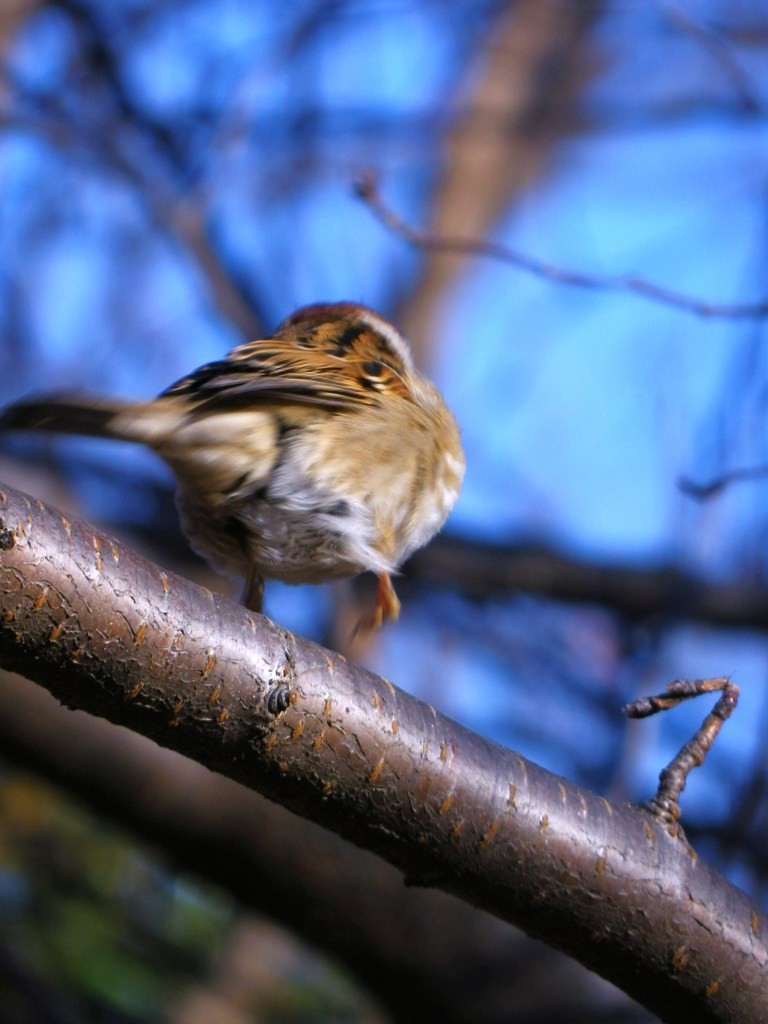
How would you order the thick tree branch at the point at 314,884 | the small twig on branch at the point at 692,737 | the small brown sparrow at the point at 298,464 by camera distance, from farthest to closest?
1. the thick tree branch at the point at 314,884
2. the small brown sparrow at the point at 298,464
3. the small twig on branch at the point at 692,737

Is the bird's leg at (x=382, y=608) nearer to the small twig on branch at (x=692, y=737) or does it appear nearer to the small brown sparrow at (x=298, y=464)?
the small brown sparrow at (x=298, y=464)

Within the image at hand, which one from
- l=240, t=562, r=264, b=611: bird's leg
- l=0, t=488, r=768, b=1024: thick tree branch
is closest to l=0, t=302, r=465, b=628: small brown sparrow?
l=240, t=562, r=264, b=611: bird's leg

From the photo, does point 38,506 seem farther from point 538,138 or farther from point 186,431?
point 538,138

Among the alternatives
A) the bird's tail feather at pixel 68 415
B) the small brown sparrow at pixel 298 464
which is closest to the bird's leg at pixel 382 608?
the small brown sparrow at pixel 298 464

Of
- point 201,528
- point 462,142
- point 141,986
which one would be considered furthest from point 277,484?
point 462,142

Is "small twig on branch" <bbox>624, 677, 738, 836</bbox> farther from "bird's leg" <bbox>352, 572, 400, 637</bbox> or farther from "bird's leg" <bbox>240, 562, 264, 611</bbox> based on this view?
"bird's leg" <bbox>240, 562, 264, 611</bbox>

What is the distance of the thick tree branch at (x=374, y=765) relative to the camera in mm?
1935

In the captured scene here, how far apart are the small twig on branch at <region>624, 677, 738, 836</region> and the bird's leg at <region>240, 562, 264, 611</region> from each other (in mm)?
1411

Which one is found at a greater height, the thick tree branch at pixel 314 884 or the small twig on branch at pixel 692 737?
the small twig on branch at pixel 692 737

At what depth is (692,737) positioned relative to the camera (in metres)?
2.40

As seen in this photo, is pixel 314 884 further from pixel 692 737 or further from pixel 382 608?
pixel 692 737

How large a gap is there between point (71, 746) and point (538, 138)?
6.58 m

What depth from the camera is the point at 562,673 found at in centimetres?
647

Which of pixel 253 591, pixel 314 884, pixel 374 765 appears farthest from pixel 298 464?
pixel 314 884
